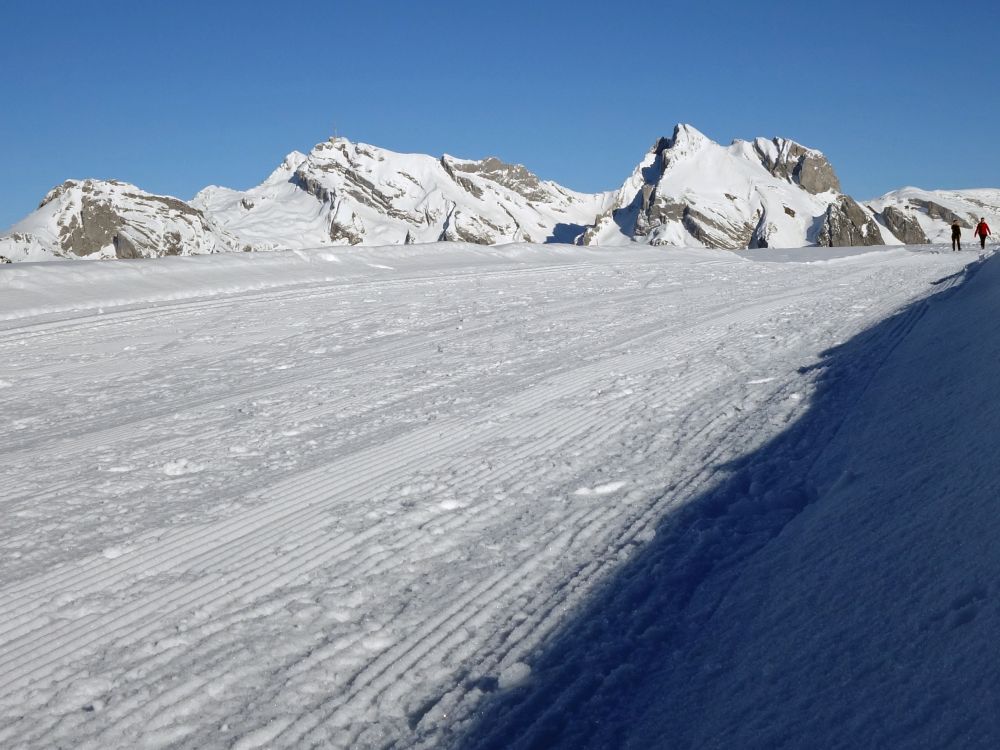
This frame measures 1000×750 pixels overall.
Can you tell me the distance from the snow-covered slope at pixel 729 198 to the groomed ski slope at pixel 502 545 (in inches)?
5235

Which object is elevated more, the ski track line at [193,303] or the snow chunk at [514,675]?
the ski track line at [193,303]

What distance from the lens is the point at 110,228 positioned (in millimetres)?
111062

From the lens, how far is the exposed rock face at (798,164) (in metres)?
172

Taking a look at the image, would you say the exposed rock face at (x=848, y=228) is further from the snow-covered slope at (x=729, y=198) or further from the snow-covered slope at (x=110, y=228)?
the snow-covered slope at (x=110, y=228)

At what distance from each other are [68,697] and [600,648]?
2057 mm

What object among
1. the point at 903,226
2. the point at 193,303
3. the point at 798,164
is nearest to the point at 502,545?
the point at 193,303

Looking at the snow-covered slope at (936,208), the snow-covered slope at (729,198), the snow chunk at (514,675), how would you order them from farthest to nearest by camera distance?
the snow-covered slope at (936,208) < the snow-covered slope at (729,198) < the snow chunk at (514,675)

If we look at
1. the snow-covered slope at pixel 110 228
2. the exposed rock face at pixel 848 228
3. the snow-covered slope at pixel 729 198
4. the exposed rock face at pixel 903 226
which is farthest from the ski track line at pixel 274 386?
the exposed rock face at pixel 903 226

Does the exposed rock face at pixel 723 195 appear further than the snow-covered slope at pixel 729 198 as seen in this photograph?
Yes

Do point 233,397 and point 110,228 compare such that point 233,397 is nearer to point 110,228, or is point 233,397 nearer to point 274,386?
point 274,386

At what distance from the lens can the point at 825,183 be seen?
172m

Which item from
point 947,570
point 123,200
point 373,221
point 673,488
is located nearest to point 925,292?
point 673,488

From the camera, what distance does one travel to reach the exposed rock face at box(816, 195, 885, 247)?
412 feet

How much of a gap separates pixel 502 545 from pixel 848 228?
5371 inches
